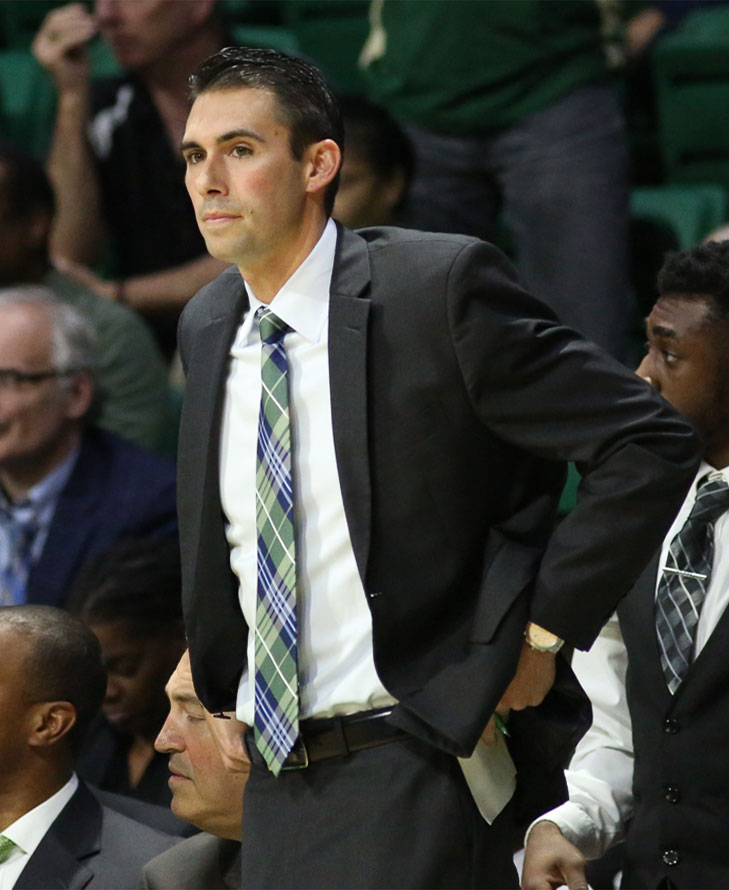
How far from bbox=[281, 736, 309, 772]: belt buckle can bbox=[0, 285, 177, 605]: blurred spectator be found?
197 cm

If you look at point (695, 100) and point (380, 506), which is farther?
point (695, 100)

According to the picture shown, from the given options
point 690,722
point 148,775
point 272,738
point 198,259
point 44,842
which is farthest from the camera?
point 198,259

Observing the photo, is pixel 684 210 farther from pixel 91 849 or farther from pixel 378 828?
pixel 378 828

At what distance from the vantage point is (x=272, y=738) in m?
1.84

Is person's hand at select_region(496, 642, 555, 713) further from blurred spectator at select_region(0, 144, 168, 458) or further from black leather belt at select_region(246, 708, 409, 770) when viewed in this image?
blurred spectator at select_region(0, 144, 168, 458)

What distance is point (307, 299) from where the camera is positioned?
6.31ft

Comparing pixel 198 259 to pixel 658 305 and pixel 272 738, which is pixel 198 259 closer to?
pixel 658 305

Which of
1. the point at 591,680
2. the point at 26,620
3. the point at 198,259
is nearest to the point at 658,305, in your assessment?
the point at 591,680

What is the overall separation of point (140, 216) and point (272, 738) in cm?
340

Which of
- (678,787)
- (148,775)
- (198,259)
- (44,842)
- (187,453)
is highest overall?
(187,453)

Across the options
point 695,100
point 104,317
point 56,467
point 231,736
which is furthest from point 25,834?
point 695,100

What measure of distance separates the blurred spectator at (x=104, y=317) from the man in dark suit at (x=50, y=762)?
1475 mm

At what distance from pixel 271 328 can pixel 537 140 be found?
8.29 feet

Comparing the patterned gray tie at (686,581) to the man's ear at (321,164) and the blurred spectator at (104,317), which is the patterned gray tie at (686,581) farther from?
the blurred spectator at (104,317)
